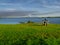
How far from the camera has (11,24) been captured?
13188 mm

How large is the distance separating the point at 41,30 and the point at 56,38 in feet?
2.79

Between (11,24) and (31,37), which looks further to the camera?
(11,24)

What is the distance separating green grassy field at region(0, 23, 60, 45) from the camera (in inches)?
446

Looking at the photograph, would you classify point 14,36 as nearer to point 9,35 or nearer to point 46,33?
point 9,35

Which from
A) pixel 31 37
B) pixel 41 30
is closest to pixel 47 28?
pixel 41 30

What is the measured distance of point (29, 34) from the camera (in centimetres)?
1188

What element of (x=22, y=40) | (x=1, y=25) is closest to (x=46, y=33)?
(x=22, y=40)

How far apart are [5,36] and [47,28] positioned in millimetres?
1898

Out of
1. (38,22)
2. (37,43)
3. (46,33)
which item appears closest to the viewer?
(37,43)

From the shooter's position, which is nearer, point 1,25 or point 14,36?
point 14,36

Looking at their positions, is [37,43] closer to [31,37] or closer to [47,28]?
[31,37]

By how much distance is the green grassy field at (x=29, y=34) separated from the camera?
11.3m

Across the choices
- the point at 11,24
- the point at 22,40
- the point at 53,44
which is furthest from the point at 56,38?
the point at 11,24

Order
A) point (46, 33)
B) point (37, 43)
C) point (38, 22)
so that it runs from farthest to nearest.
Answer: point (38, 22) < point (46, 33) < point (37, 43)
